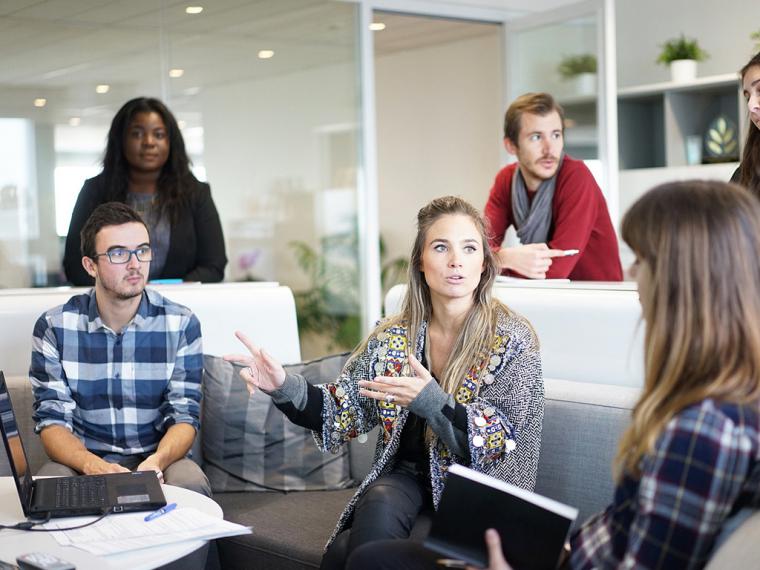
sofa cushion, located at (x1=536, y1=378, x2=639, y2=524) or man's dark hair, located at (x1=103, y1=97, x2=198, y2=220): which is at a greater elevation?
man's dark hair, located at (x1=103, y1=97, x2=198, y2=220)

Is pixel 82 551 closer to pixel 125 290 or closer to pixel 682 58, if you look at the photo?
pixel 125 290

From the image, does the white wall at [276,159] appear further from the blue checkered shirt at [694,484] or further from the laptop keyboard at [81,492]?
the blue checkered shirt at [694,484]

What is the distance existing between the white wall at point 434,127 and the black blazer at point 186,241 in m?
3.65

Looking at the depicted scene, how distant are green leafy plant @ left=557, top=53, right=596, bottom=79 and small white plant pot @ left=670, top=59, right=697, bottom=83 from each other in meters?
0.51

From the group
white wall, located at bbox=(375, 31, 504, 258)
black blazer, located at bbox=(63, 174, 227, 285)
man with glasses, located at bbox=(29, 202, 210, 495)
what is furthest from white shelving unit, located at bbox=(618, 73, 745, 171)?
man with glasses, located at bbox=(29, 202, 210, 495)

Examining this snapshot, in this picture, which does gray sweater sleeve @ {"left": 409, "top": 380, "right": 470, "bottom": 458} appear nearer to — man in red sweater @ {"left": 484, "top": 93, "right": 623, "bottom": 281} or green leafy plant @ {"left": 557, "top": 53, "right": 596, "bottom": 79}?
man in red sweater @ {"left": 484, "top": 93, "right": 623, "bottom": 281}

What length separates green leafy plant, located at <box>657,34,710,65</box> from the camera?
5703mm

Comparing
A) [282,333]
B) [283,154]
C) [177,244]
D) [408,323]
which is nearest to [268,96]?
[283,154]

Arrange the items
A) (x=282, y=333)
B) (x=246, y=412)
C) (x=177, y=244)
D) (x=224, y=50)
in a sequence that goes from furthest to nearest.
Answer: (x=224, y=50) < (x=177, y=244) < (x=282, y=333) < (x=246, y=412)

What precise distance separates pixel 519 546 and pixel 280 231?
12.8 ft

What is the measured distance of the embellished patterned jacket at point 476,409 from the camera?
221cm

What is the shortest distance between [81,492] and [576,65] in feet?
14.1

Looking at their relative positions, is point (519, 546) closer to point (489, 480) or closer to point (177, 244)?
point (489, 480)

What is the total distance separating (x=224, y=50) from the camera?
5141mm
